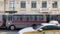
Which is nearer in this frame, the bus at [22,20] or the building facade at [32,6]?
the bus at [22,20]

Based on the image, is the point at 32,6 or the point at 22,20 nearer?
the point at 22,20

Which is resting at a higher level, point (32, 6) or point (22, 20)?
point (32, 6)

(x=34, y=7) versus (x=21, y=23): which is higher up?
(x=34, y=7)

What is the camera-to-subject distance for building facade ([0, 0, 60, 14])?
3120 cm

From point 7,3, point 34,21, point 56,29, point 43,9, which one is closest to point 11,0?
point 7,3

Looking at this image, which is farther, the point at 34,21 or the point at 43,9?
the point at 43,9

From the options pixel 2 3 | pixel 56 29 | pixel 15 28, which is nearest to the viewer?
pixel 56 29

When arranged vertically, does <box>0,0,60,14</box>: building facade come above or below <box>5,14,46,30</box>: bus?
above

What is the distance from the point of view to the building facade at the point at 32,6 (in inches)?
1228

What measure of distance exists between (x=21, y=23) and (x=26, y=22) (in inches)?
29.2

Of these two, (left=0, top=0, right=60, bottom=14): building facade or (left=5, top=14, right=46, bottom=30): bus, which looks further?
(left=0, top=0, right=60, bottom=14): building facade

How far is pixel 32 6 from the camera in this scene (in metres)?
31.7

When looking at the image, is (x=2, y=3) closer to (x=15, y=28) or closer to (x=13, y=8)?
(x=13, y=8)

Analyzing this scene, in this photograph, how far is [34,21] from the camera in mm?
24625
